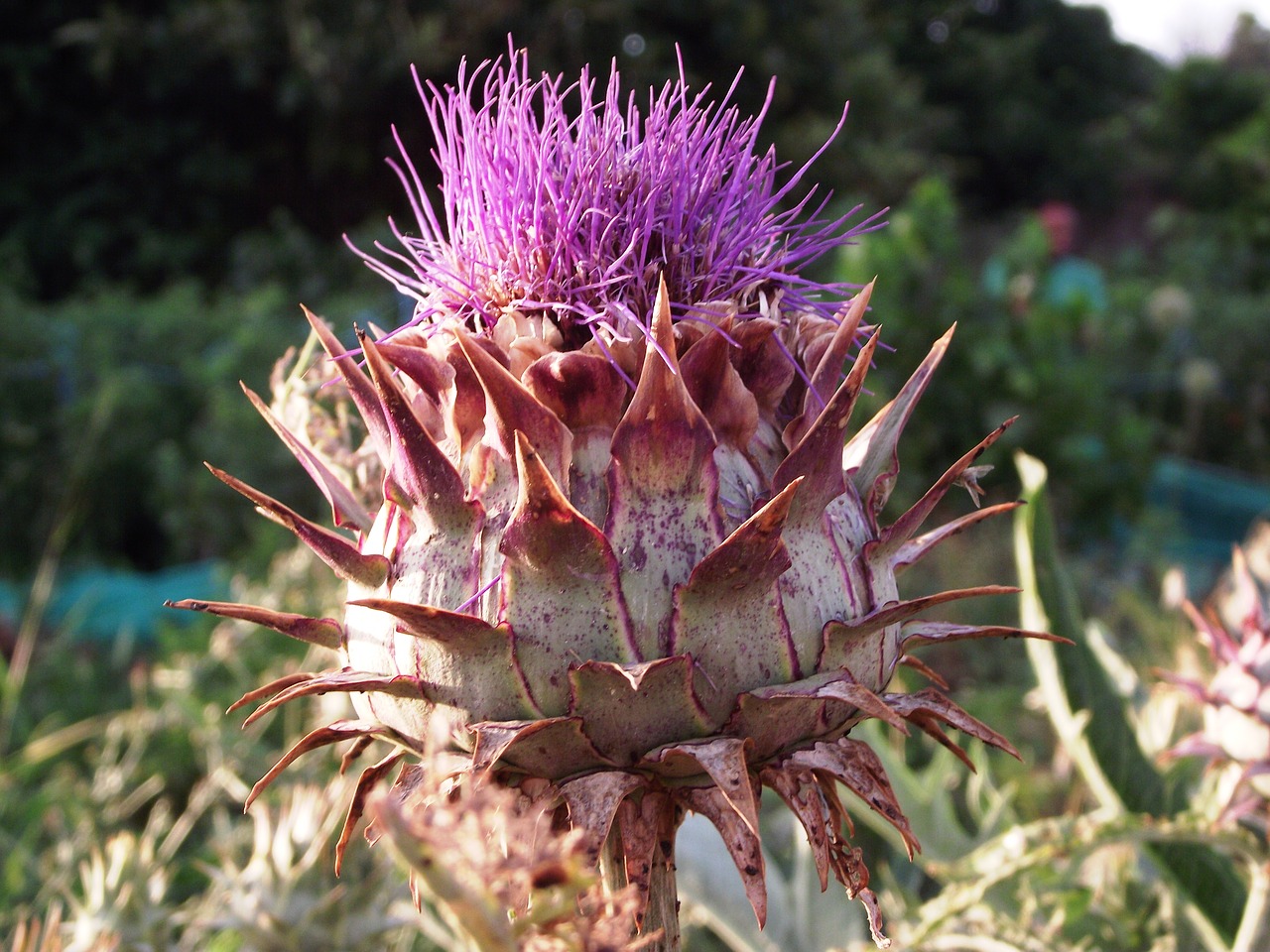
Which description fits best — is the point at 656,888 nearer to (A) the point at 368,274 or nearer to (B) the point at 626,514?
(B) the point at 626,514

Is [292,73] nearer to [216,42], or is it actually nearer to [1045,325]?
[216,42]

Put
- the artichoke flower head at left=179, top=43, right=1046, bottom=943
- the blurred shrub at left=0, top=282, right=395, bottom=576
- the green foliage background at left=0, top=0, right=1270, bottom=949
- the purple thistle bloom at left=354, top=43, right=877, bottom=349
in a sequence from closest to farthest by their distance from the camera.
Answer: the artichoke flower head at left=179, top=43, right=1046, bottom=943, the purple thistle bloom at left=354, top=43, right=877, bottom=349, the green foliage background at left=0, top=0, right=1270, bottom=949, the blurred shrub at left=0, top=282, right=395, bottom=576

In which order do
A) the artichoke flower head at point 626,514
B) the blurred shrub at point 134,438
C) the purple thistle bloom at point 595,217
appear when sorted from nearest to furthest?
the artichoke flower head at point 626,514 → the purple thistle bloom at point 595,217 → the blurred shrub at point 134,438

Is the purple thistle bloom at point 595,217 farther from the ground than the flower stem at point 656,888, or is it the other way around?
the purple thistle bloom at point 595,217

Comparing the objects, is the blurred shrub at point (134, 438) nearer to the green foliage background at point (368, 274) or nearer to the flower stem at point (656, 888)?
the green foliage background at point (368, 274)

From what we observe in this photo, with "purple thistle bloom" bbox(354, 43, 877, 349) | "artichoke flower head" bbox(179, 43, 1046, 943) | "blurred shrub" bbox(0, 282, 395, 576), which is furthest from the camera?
"blurred shrub" bbox(0, 282, 395, 576)

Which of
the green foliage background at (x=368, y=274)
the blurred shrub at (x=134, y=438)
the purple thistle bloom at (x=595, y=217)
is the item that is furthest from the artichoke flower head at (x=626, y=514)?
the blurred shrub at (x=134, y=438)

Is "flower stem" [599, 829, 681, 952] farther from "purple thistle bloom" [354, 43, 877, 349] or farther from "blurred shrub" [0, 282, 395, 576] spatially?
"blurred shrub" [0, 282, 395, 576]

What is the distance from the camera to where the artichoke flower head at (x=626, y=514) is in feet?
2.96

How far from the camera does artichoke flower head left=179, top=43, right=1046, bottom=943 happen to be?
90 cm

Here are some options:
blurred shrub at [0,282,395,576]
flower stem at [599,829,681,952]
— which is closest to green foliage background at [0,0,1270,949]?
blurred shrub at [0,282,395,576]

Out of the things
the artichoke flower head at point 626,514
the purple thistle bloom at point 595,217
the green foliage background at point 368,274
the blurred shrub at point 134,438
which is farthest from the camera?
the blurred shrub at point 134,438

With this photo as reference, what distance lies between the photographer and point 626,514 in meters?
0.95

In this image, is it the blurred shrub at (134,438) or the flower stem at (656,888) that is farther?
the blurred shrub at (134,438)
